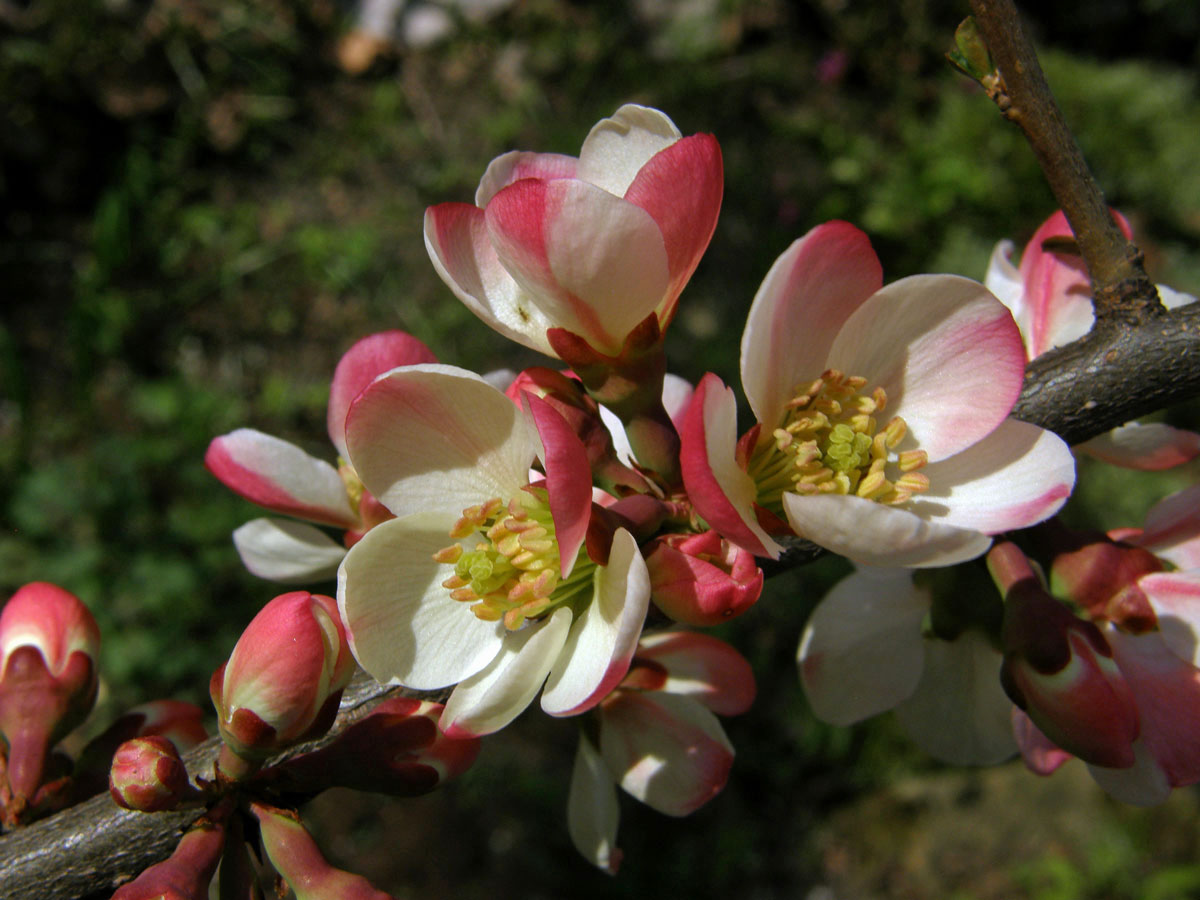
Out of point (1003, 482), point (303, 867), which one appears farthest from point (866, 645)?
point (303, 867)

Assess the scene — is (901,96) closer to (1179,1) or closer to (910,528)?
(1179,1)

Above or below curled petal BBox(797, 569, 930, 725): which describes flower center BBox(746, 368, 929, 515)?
above

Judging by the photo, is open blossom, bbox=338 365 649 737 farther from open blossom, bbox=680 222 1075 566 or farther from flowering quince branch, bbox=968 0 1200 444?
flowering quince branch, bbox=968 0 1200 444

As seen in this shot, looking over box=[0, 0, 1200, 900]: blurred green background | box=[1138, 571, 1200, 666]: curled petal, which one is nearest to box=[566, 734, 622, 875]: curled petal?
box=[1138, 571, 1200, 666]: curled petal

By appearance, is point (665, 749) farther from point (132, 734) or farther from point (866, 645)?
point (132, 734)

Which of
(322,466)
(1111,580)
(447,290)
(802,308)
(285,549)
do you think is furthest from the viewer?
(447,290)

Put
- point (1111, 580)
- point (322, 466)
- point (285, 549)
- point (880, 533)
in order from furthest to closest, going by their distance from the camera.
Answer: point (285, 549) → point (322, 466) → point (1111, 580) → point (880, 533)

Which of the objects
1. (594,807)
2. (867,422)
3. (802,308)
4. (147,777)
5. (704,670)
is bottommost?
(594,807)
